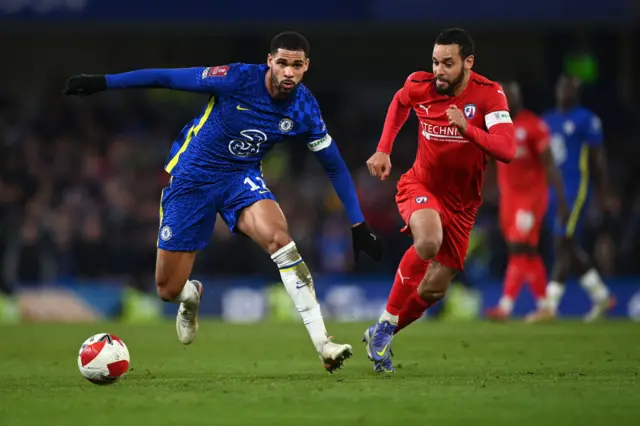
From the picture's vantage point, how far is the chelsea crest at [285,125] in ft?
27.1

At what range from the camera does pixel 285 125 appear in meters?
8.27

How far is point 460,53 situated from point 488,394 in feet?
8.43

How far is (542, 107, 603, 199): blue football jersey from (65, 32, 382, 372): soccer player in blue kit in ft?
20.7

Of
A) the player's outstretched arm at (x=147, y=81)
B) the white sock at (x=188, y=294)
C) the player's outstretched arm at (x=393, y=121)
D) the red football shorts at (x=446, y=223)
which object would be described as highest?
the player's outstretched arm at (x=147, y=81)

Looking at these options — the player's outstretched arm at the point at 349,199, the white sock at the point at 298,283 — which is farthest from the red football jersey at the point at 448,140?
the white sock at the point at 298,283

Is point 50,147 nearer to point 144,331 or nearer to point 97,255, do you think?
point 97,255

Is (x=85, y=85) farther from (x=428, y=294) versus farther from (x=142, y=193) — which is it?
(x=142, y=193)

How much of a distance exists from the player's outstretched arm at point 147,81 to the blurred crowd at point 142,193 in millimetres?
9114

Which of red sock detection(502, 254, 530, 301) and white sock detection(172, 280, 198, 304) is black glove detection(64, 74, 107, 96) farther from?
red sock detection(502, 254, 530, 301)

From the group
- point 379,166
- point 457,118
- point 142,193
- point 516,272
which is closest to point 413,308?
point 379,166

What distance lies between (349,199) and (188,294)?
176 cm

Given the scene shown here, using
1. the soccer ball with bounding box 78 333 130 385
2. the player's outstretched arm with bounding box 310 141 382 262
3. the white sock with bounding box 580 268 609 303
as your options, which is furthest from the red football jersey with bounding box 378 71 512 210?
the white sock with bounding box 580 268 609 303

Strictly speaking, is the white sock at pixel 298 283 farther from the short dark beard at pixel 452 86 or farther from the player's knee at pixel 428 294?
the short dark beard at pixel 452 86

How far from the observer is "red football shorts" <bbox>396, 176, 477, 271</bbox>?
8.45 meters
